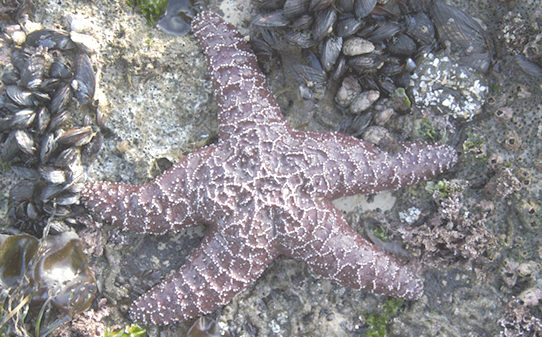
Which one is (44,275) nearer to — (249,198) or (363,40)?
(249,198)

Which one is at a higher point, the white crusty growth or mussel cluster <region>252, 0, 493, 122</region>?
mussel cluster <region>252, 0, 493, 122</region>

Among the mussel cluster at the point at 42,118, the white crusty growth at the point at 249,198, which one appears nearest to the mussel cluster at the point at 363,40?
the white crusty growth at the point at 249,198

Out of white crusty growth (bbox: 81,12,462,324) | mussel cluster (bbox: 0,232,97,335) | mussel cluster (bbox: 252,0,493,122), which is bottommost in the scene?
mussel cluster (bbox: 0,232,97,335)

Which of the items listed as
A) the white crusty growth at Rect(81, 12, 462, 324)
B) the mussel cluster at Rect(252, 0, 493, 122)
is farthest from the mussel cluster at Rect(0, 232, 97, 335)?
the mussel cluster at Rect(252, 0, 493, 122)

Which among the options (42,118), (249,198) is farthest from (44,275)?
(249,198)

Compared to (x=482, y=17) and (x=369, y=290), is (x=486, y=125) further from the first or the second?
(x=369, y=290)

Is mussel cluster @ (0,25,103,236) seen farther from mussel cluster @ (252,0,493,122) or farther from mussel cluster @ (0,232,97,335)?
mussel cluster @ (252,0,493,122)

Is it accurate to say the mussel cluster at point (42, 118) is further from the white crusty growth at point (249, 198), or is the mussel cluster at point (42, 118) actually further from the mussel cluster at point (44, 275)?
the white crusty growth at point (249, 198)
